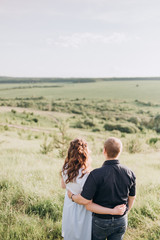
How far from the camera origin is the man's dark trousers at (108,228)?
8.75ft

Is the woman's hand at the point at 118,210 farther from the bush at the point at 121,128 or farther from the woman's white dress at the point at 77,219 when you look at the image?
the bush at the point at 121,128

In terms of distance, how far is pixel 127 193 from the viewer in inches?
107

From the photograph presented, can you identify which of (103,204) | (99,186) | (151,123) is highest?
(99,186)

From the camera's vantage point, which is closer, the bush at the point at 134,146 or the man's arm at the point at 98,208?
the man's arm at the point at 98,208

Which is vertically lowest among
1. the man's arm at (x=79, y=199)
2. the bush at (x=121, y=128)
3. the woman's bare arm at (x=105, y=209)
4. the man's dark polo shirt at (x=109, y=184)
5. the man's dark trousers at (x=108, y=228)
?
the bush at (x=121, y=128)

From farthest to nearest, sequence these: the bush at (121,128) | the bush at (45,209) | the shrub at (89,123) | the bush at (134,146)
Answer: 1. the shrub at (89,123)
2. the bush at (121,128)
3. the bush at (134,146)
4. the bush at (45,209)

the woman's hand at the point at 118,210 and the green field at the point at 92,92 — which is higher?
the green field at the point at 92,92

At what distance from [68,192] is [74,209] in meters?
0.23

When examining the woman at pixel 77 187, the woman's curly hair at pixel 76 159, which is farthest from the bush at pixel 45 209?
the woman's curly hair at pixel 76 159

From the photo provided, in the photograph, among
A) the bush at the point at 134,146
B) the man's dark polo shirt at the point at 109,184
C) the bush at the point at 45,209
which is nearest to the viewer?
the man's dark polo shirt at the point at 109,184

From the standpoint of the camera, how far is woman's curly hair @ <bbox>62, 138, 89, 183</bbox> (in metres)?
2.70

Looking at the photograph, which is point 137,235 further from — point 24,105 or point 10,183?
point 24,105

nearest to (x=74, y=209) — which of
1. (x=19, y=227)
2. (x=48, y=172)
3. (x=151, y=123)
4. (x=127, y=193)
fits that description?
(x=127, y=193)

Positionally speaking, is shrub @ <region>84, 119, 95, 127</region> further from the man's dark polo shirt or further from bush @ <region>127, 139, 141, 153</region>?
the man's dark polo shirt
